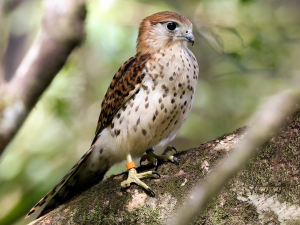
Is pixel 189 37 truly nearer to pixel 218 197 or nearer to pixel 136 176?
pixel 136 176

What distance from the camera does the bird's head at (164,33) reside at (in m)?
2.57

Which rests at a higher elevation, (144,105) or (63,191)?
(144,105)

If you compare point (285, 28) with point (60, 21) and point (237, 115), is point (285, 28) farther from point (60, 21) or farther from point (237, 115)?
point (60, 21)

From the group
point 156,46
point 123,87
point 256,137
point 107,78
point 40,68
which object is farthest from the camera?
point 107,78

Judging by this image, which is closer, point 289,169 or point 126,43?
point 289,169

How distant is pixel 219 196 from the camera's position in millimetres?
1795

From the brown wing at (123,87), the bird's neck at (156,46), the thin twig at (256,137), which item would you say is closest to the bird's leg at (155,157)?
the brown wing at (123,87)

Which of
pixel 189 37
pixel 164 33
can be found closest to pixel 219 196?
pixel 189 37

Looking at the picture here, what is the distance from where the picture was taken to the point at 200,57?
12.3 ft

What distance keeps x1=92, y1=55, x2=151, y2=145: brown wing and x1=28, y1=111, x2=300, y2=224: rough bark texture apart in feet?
1.96

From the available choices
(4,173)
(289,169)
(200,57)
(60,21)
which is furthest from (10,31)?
(289,169)

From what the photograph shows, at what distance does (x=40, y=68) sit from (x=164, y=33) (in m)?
1.09

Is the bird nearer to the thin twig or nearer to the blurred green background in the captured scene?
the blurred green background

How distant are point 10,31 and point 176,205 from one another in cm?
Answer: 314
